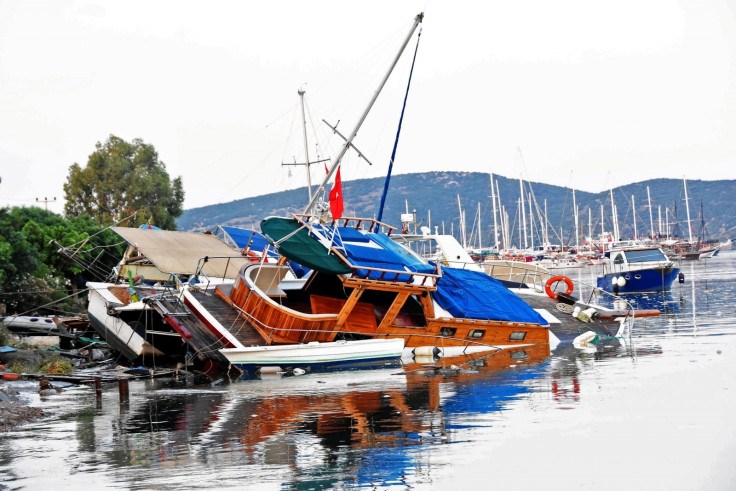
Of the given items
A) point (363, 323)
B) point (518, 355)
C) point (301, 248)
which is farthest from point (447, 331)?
point (301, 248)

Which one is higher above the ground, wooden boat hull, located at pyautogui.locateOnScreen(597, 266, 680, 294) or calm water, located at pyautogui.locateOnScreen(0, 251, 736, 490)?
Answer: wooden boat hull, located at pyautogui.locateOnScreen(597, 266, 680, 294)

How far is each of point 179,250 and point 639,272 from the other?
38869mm

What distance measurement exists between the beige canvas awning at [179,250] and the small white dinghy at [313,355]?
643 cm

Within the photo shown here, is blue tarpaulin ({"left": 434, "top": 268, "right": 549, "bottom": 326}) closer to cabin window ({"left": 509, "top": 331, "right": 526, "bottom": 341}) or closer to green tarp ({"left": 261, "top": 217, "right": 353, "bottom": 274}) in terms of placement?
cabin window ({"left": 509, "top": 331, "right": 526, "bottom": 341})

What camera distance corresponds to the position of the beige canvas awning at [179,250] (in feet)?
108

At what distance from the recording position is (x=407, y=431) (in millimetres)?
15516

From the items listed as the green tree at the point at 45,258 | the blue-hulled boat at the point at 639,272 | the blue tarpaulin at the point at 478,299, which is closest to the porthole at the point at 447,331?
the blue tarpaulin at the point at 478,299

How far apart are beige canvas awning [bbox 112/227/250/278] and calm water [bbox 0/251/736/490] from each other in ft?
28.4

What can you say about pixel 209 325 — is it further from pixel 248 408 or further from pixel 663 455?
pixel 663 455

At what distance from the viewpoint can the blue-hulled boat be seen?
63.2 m

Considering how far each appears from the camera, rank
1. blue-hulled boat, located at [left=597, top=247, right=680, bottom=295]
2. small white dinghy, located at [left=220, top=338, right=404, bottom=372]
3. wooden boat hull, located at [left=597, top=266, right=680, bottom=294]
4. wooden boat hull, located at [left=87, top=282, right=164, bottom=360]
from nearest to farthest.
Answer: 1. small white dinghy, located at [left=220, top=338, right=404, bottom=372]
2. wooden boat hull, located at [left=87, top=282, right=164, bottom=360]
3. wooden boat hull, located at [left=597, top=266, right=680, bottom=294]
4. blue-hulled boat, located at [left=597, top=247, right=680, bottom=295]

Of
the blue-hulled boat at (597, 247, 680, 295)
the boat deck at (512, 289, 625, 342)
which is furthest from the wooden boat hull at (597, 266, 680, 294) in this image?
the boat deck at (512, 289, 625, 342)

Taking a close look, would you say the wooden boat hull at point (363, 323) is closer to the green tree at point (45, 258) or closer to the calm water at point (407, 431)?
the calm water at point (407, 431)

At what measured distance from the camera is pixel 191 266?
3403 centimetres
